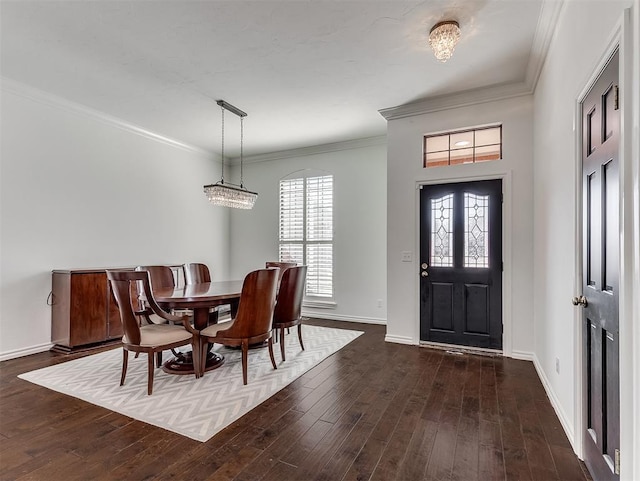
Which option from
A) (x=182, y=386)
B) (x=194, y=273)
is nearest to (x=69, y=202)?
(x=194, y=273)

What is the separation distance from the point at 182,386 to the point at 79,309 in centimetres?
190

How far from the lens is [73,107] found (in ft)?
13.4

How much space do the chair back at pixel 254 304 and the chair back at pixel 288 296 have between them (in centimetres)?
46

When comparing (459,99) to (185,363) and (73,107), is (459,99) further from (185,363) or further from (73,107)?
(73,107)

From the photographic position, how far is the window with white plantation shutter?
5.70 m

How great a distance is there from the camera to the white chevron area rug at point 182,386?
2311 mm

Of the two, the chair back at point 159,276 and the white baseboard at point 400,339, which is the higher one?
the chair back at point 159,276

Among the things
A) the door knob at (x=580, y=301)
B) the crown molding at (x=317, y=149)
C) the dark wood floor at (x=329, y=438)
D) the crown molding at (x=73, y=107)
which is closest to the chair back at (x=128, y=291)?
the dark wood floor at (x=329, y=438)

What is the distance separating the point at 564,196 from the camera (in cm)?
226

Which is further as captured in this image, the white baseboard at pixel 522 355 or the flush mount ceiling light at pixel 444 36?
the white baseboard at pixel 522 355

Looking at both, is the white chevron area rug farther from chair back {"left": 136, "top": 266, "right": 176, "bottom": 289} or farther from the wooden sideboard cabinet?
chair back {"left": 136, "top": 266, "right": 176, "bottom": 289}

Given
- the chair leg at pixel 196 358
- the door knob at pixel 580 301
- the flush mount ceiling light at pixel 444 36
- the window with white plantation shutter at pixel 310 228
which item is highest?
the flush mount ceiling light at pixel 444 36

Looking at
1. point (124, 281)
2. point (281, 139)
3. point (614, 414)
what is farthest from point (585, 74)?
point (281, 139)

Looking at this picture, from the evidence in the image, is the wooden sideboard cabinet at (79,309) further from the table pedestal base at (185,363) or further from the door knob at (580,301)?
the door knob at (580,301)
